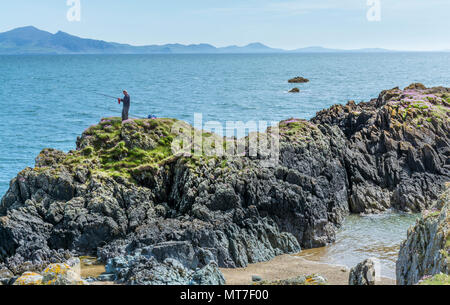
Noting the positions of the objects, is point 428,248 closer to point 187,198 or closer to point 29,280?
point 29,280

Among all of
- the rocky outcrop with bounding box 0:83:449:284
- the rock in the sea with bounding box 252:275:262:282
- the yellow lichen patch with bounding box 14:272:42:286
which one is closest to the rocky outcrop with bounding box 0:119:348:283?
the rocky outcrop with bounding box 0:83:449:284

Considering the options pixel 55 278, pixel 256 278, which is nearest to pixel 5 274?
pixel 55 278

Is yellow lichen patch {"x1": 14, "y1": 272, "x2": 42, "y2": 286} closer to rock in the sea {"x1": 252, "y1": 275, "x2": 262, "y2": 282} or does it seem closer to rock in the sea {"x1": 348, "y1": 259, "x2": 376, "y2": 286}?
rock in the sea {"x1": 252, "y1": 275, "x2": 262, "y2": 282}

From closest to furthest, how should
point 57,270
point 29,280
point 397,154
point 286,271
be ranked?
point 57,270
point 29,280
point 286,271
point 397,154

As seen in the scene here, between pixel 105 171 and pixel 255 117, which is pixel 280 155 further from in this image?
pixel 255 117

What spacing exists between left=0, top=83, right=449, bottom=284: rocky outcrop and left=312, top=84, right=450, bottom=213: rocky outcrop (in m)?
0.11

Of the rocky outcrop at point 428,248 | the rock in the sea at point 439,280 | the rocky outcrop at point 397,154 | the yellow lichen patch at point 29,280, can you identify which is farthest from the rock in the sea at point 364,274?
the rocky outcrop at point 397,154

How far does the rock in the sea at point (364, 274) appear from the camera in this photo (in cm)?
1769

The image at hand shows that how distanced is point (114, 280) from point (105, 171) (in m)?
9.21

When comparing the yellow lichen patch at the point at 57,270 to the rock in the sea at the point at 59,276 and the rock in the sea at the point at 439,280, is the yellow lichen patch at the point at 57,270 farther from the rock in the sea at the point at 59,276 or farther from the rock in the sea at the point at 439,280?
the rock in the sea at the point at 439,280

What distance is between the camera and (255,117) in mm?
73500

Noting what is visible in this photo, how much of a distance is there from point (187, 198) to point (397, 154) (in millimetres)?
18513

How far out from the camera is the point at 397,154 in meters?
39.0
